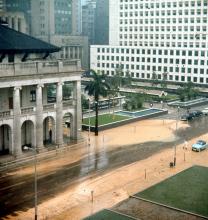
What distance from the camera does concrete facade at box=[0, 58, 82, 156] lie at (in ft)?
226

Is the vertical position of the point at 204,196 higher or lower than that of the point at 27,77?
lower

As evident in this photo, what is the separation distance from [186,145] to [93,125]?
21051mm

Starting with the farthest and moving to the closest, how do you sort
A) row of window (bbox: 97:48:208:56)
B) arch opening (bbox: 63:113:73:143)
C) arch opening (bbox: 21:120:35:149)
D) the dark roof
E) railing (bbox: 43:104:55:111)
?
row of window (bbox: 97:48:208:56), arch opening (bbox: 63:113:73:143), arch opening (bbox: 21:120:35:149), railing (bbox: 43:104:55:111), the dark roof

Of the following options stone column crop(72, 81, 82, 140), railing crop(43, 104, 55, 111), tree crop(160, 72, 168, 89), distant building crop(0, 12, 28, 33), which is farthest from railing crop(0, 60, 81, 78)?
distant building crop(0, 12, 28, 33)

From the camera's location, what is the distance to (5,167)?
66.0 meters

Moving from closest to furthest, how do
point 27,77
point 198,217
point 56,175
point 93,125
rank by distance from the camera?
1. point 198,217
2. point 56,175
3. point 27,77
4. point 93,125

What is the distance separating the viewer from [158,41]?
182125mm

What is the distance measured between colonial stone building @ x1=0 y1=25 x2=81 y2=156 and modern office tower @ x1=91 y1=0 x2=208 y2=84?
93.4 meters

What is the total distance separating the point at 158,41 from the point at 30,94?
11422 centimetres

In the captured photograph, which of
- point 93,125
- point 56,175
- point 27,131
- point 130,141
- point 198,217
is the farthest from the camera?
point 93,125

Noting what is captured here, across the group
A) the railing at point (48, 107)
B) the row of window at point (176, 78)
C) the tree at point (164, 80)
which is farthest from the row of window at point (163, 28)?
the railing at point (48, 107)

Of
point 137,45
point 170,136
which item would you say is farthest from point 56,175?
point 137,45

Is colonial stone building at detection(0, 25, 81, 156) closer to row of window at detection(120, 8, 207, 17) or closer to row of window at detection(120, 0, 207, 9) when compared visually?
row of window at detection(120, 8, 207, 17)

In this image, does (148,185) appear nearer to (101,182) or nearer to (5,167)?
(101,182)
